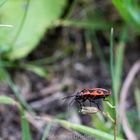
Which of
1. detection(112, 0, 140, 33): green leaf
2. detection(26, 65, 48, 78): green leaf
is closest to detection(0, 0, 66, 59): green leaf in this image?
detection(26, 65, 48, 78): green leaf

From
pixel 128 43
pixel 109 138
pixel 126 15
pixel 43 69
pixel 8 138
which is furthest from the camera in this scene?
pixel 128 43

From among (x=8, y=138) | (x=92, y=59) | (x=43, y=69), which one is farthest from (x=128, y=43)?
(x=8, y=138)

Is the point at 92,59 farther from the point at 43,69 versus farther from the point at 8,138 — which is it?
the point at 8,138

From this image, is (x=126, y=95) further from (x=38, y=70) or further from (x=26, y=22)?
(x=26, y=22)

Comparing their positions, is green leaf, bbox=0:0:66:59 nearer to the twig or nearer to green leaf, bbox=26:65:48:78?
green leaf, bbox=26:65:48:78

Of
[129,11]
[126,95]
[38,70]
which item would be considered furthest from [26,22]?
[126,95]
